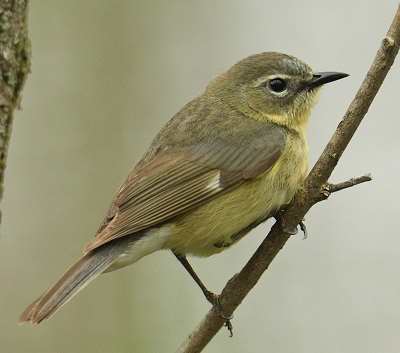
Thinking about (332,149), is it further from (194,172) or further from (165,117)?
(165,117)

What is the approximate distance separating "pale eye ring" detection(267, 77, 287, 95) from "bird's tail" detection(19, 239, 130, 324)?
152 centimetres

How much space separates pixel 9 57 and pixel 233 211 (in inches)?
62.3

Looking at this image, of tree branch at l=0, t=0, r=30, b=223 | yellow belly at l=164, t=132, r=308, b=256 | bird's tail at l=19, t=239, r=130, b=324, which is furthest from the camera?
yellow belly at l=164, t=132, r=308, b=256

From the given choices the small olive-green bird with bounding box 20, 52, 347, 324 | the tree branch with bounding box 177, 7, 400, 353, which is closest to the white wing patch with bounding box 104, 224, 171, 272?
the small olive-green bird with bounding box 20, 52, 347, 324

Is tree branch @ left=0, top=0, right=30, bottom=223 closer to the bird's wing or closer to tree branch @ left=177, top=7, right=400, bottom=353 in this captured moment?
the bird's wing

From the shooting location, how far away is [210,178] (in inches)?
185

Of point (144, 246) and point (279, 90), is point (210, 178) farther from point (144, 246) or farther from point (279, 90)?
point (279, 90)

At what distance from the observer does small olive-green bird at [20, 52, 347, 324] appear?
4383mm

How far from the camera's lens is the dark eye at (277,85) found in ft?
17.2

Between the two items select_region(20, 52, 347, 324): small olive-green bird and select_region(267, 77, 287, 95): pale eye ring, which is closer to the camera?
select_region(20, 52, 347, 324): small olive-green bird

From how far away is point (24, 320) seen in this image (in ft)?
12.8

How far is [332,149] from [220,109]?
5.02 ft

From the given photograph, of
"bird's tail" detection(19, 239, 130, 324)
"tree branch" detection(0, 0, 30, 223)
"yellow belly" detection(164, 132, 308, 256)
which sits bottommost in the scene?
"bird's tail" detection(19, 239, 130, 324)

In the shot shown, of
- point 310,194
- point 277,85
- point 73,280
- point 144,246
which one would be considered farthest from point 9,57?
point 277,85
